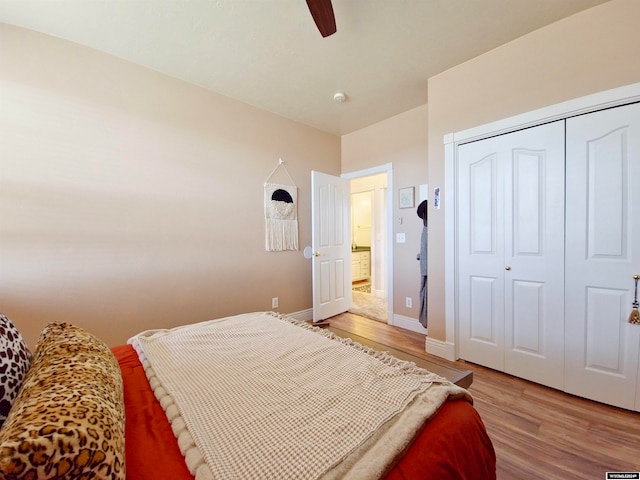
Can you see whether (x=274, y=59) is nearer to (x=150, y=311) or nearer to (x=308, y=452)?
(x=150, y=311)

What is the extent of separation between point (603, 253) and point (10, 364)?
301 centimetres

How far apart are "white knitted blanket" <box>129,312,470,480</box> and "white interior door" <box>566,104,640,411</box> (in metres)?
1.62

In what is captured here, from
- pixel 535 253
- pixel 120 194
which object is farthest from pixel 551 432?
pixel 120 194

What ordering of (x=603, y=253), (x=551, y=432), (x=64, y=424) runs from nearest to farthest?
(x=64, y=424)
(x=551, y=432)
(x=603, y=253)

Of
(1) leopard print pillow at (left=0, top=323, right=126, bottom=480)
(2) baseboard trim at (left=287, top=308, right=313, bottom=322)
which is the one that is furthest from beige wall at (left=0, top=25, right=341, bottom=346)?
(1) leopard print pillow at (left=0, top=323, right=126, bottom=480)

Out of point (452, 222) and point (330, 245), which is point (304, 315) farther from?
point (452, 222)

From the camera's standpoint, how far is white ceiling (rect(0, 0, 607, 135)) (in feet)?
5.78

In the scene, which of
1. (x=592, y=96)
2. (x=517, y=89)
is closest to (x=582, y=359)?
(x=592, y=96)

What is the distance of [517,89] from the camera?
2.08m

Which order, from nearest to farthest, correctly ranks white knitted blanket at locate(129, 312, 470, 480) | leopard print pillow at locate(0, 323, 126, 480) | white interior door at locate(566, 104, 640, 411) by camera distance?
leopard print pillow at locate(0, 323, 126, 480) < white knitted blanket at locate(129, 312, 470, 480) < white interior door at locate(566, 104, 640, 411)

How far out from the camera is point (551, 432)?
1.57 meters

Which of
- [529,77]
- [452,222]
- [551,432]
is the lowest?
[551,432]

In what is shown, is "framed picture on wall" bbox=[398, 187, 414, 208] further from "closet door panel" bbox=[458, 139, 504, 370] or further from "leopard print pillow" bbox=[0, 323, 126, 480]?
"leopard print pillow" bbox=[0, 323, 126, 480]

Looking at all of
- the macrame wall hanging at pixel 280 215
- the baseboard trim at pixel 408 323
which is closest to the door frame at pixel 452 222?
the baseboard trim at pixel 408 323
